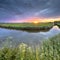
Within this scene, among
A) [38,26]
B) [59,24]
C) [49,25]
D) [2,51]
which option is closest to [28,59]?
[2,51]

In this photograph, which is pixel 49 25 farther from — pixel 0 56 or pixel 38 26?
pixel 0 56

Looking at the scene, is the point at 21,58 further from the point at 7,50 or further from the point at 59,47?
the point at 59,47

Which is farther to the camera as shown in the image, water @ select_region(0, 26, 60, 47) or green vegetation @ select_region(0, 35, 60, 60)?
water @ select_region(0, 26, 60, 47)

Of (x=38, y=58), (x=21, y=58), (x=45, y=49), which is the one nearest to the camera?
(x=21, y=58)

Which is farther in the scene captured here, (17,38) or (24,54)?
(17,38)

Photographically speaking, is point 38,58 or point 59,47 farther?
point 59,47

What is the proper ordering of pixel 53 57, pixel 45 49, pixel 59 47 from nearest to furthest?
pixel 53 57
pixel 45 49
pixel 59 47

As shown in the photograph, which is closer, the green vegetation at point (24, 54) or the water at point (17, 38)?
the green vegetation at point (24, 54)

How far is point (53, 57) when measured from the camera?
12.6 ft

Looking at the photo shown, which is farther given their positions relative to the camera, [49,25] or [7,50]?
[49,25]

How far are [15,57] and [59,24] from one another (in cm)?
1715

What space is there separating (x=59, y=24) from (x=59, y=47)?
1587 centimetres

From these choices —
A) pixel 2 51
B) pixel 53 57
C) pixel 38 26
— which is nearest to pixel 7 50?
pixel 2 51

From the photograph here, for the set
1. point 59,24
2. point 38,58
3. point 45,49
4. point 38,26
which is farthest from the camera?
point 59,24
